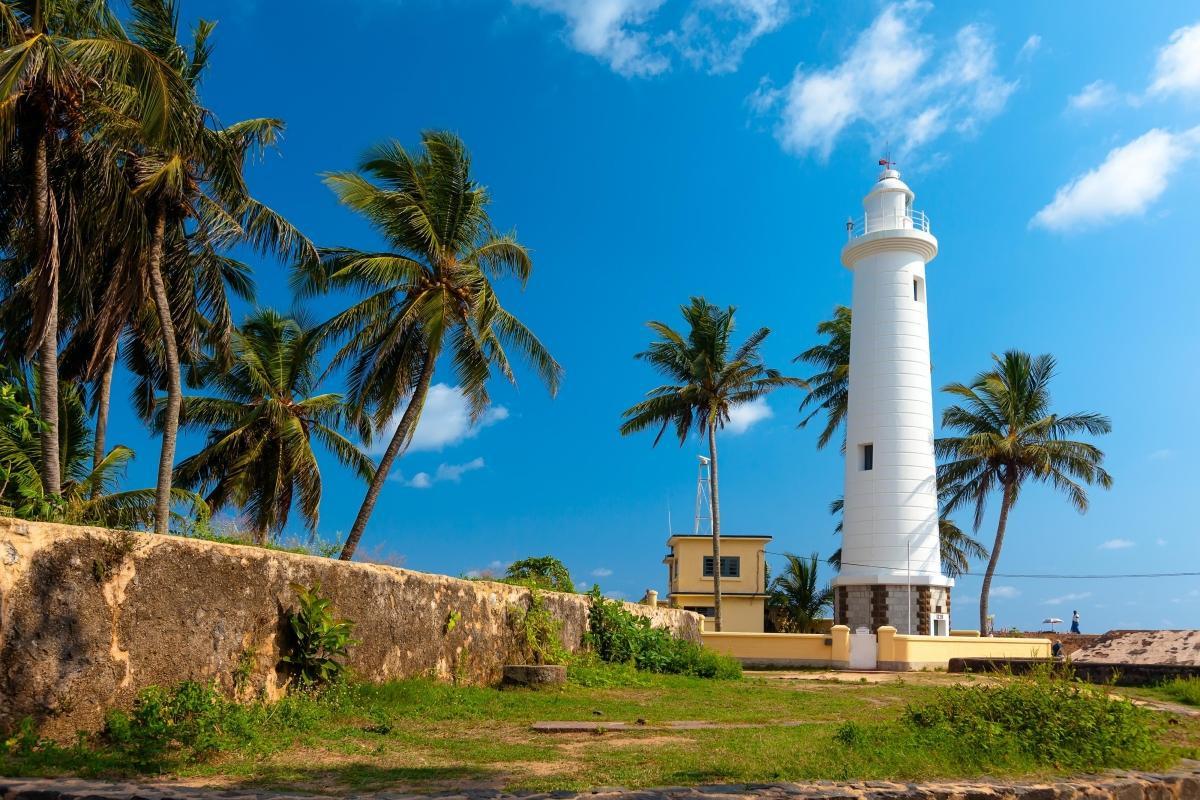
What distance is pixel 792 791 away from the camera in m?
6.00

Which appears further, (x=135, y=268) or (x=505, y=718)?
(x=135, y=268)

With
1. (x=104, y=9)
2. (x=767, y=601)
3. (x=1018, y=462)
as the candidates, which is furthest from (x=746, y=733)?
(x=767, y=601)

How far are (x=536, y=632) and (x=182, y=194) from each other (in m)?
9.67

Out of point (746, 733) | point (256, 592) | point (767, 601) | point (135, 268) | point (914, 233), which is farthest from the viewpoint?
point (767, 601)

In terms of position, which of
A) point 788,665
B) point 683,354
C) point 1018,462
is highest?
point 683,354

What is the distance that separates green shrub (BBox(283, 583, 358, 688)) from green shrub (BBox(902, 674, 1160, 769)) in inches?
210

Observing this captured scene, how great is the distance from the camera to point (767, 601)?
3859cm

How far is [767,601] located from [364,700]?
30788 millimetres

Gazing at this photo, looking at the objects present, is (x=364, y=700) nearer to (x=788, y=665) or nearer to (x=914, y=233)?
(x=788, y=665)

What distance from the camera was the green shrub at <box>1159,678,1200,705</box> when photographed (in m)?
14.7

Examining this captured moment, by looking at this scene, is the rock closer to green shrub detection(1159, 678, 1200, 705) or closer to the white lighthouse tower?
green shrub detection(1159, 678, 1200, 705)

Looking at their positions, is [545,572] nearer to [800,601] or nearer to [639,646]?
[639,646]

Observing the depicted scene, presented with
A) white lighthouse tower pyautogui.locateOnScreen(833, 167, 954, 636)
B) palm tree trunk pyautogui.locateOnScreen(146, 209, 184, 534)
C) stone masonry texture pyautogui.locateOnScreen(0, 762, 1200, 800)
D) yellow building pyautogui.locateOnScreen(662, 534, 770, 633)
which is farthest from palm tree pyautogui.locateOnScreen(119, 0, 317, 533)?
yellow building pyautogui.locateOnScreen(662, 534, 770, 633)

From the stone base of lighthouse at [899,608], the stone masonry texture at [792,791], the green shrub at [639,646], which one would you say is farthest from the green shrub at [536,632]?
the stone base of lighthouse at [899,608]
